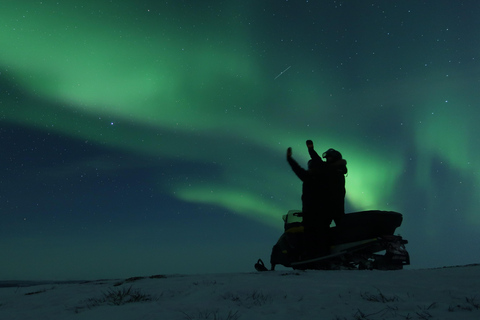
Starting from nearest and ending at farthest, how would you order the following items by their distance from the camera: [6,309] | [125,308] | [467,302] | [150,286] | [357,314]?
[357,314], [467,302], [125,308], [6,309], [150,286]

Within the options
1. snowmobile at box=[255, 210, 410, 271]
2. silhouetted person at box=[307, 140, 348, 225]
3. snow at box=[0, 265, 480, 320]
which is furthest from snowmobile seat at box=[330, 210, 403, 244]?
snow at box=[0, 265, 480, 320]

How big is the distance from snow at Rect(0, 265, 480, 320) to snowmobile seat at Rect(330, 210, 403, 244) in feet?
5.96

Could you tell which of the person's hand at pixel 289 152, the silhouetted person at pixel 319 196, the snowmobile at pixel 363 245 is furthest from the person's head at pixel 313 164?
the snowmobile at pixel 363 245

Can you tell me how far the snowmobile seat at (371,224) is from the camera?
23.5 ft

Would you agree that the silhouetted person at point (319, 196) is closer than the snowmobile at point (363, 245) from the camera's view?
No

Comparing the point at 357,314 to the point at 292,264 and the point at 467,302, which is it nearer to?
the point at 467,302

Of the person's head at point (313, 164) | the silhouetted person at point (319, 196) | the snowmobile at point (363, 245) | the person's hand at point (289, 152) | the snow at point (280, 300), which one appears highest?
the person's hand at point (289, 152)

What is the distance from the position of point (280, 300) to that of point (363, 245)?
12.4 feet

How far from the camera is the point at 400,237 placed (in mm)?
7191

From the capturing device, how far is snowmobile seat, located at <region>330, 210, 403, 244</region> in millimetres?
7168

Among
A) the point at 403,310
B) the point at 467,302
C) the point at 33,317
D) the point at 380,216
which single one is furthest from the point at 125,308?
the point at 380,216

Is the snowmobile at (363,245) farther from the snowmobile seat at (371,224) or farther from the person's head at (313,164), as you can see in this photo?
the person's head at (313,164)

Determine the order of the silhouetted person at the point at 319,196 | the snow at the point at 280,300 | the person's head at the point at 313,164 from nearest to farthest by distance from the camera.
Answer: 1. the snow at the point at 280,300
2. the silhouetted person at the point at 319,196
3. the person's head at the point at 313,164

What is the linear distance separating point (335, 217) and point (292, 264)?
4.86ft
